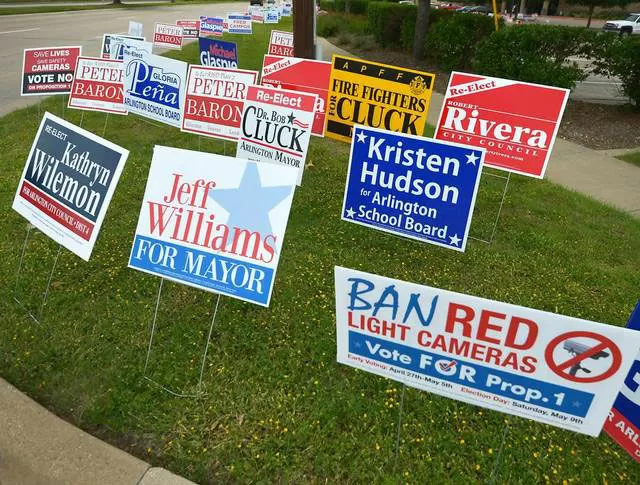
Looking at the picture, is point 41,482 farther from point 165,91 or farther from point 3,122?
point 3,122

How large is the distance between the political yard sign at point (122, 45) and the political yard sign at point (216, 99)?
2036mm

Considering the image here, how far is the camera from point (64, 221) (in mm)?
3562

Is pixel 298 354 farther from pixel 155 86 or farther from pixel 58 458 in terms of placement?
pixel 155 86

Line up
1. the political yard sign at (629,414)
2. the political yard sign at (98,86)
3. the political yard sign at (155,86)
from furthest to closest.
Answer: the political yard sign at (98,86) < the political yard sign at (155,86) < the political yard sign at (629,414)

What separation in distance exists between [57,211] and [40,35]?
65.2ft

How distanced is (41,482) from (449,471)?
2308mm

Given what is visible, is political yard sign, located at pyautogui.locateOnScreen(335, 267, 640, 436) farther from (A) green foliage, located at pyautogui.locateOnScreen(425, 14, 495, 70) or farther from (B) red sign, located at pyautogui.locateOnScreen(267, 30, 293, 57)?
(A) green foliage, located at pyautogui.locateOnScreen(425, 14, 495, 70)

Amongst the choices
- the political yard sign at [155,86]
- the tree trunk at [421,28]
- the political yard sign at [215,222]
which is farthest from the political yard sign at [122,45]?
the tree trunk at [421,28]

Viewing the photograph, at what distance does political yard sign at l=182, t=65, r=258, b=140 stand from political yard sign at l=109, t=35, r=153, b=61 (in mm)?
2036

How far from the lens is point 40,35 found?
1950 cm

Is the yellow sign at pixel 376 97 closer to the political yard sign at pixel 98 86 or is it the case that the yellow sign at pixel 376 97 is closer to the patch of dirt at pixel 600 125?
the political yard sign at pixel 98 86

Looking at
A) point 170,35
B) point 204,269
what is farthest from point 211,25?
point 204,269

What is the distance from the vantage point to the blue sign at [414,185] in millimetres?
4230

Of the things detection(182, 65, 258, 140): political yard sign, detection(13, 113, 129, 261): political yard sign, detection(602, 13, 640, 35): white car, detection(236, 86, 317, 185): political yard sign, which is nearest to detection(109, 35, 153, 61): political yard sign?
detection(182, 65, 258, 140): political yard sign
